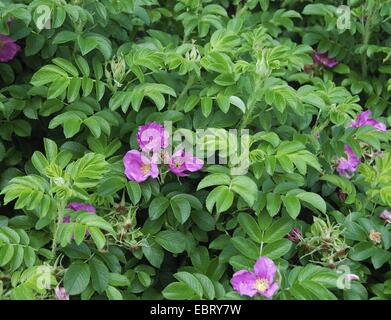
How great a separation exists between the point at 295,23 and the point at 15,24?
143 cm

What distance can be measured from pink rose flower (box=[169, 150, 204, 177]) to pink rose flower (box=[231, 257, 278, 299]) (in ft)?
1.16

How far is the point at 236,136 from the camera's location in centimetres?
197

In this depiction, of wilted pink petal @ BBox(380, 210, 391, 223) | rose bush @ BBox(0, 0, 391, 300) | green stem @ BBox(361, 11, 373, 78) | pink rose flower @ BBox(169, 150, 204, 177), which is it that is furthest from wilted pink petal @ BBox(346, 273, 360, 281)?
green stem @ BBox(361, 11, 373, 78)

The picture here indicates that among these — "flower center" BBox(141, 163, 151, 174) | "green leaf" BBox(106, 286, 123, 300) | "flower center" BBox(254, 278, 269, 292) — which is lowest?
"green leaf" BBox(106, 286, 123, 300)

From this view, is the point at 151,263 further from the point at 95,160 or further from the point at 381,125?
the point at 381,125

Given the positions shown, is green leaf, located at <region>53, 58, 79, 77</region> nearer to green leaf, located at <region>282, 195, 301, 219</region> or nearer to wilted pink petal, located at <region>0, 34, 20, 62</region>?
wilted pink petal, located at <region>0, 34, 20, 62</region>

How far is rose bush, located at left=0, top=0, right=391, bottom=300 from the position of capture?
180 cm

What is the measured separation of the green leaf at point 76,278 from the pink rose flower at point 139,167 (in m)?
0.31

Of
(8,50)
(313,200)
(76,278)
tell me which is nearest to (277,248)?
(313,200)

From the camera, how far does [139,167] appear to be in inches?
77.8

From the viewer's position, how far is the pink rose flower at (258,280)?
1.75m

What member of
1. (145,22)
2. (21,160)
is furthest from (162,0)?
(21,160)

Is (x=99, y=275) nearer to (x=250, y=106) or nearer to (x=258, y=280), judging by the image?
(x=258, y=280)

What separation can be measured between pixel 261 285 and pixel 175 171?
44 centimetres
